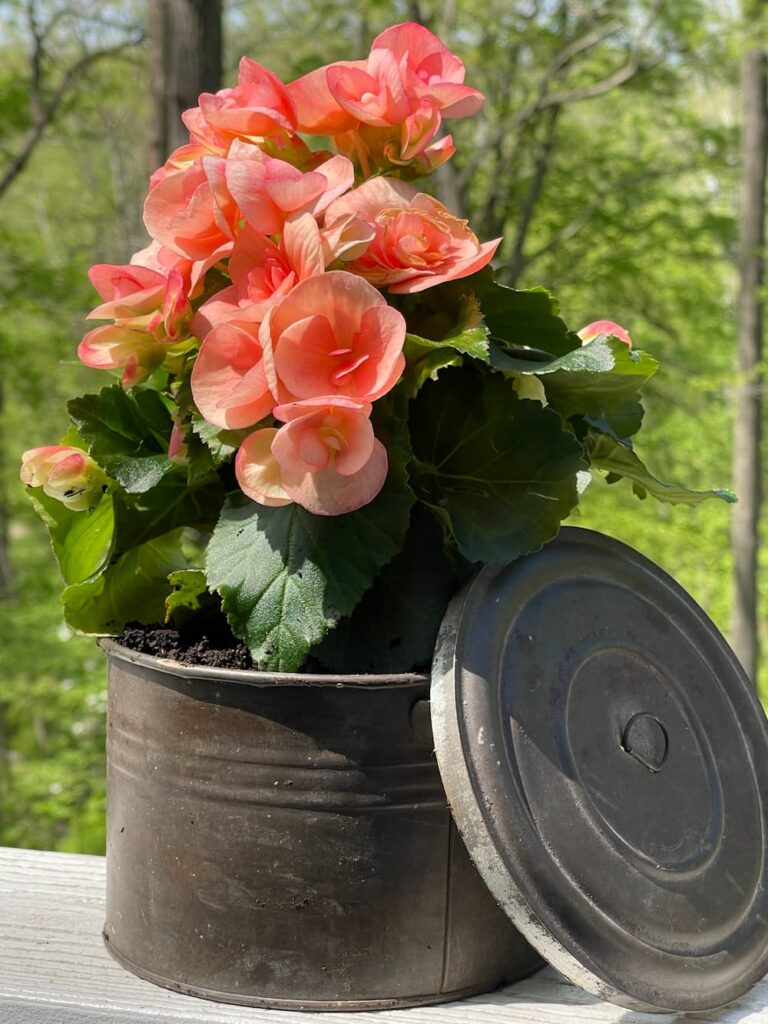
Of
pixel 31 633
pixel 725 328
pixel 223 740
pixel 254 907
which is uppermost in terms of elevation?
pixel 223 740

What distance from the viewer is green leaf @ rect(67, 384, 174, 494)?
3.59 feet

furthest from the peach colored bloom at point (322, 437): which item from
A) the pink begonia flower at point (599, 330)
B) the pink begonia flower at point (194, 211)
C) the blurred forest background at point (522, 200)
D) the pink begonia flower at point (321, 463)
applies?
the blurred forest background at point (522, 200)

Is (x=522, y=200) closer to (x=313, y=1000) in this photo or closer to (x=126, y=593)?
(x=126, y=593)

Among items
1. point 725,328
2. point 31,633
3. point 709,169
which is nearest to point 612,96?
point 709,169

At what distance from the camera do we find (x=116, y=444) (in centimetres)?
115

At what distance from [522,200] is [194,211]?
7.78m

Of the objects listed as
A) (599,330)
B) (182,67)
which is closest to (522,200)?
(182,67)

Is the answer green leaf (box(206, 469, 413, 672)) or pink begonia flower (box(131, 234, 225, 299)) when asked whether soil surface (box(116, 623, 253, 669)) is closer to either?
green leaf (box(206, 469, 413, 672))

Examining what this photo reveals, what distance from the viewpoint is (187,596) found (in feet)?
3.77

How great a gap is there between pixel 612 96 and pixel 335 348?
8.75m

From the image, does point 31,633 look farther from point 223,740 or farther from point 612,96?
point 223,740

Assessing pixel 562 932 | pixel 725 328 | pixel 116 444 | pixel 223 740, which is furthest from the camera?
pixel 725 328

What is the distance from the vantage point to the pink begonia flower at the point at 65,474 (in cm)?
113

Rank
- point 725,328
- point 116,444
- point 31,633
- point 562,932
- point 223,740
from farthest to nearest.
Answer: point 725,328, point 31,633, point 116,444, point 223,740, point 562,932
